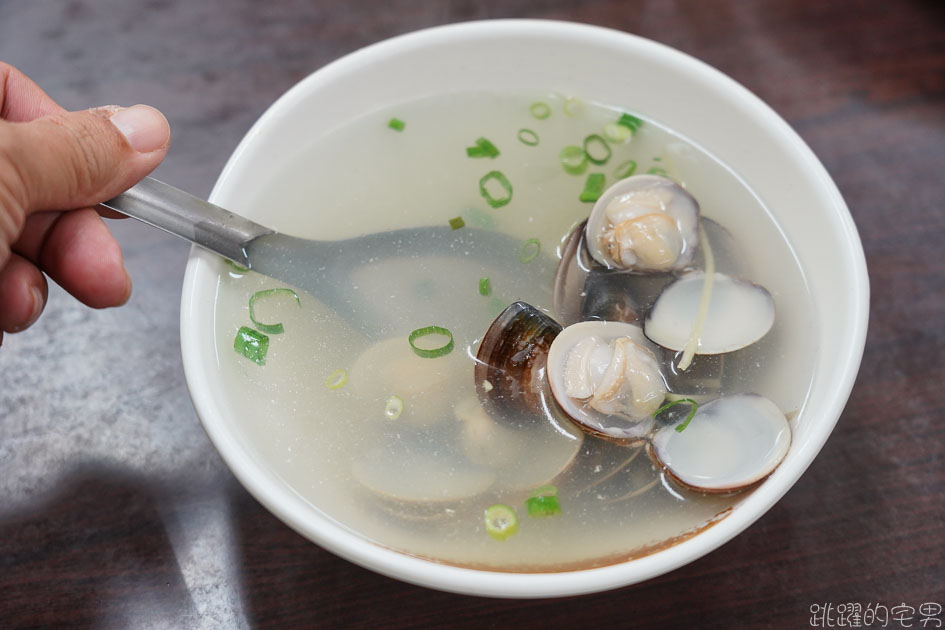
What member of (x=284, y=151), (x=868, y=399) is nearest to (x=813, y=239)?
(x=868, y=399)

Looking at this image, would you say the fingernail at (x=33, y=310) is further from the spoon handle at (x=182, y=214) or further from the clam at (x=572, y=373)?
the clam at (x=572, y=373)

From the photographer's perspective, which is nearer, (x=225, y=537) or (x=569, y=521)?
(x=569, y=521)

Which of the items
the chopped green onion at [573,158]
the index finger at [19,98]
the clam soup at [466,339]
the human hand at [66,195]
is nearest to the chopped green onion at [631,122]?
the clam soup at [466,339]

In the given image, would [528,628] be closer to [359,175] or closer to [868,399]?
[868,399]

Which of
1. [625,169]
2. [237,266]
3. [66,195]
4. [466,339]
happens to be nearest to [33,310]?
[66,195]

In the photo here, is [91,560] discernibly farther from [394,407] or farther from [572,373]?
[572,373]

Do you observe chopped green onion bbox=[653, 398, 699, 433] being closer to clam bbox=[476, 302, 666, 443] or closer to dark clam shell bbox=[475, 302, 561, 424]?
clam bbox=[476, 302, 666, 443]
